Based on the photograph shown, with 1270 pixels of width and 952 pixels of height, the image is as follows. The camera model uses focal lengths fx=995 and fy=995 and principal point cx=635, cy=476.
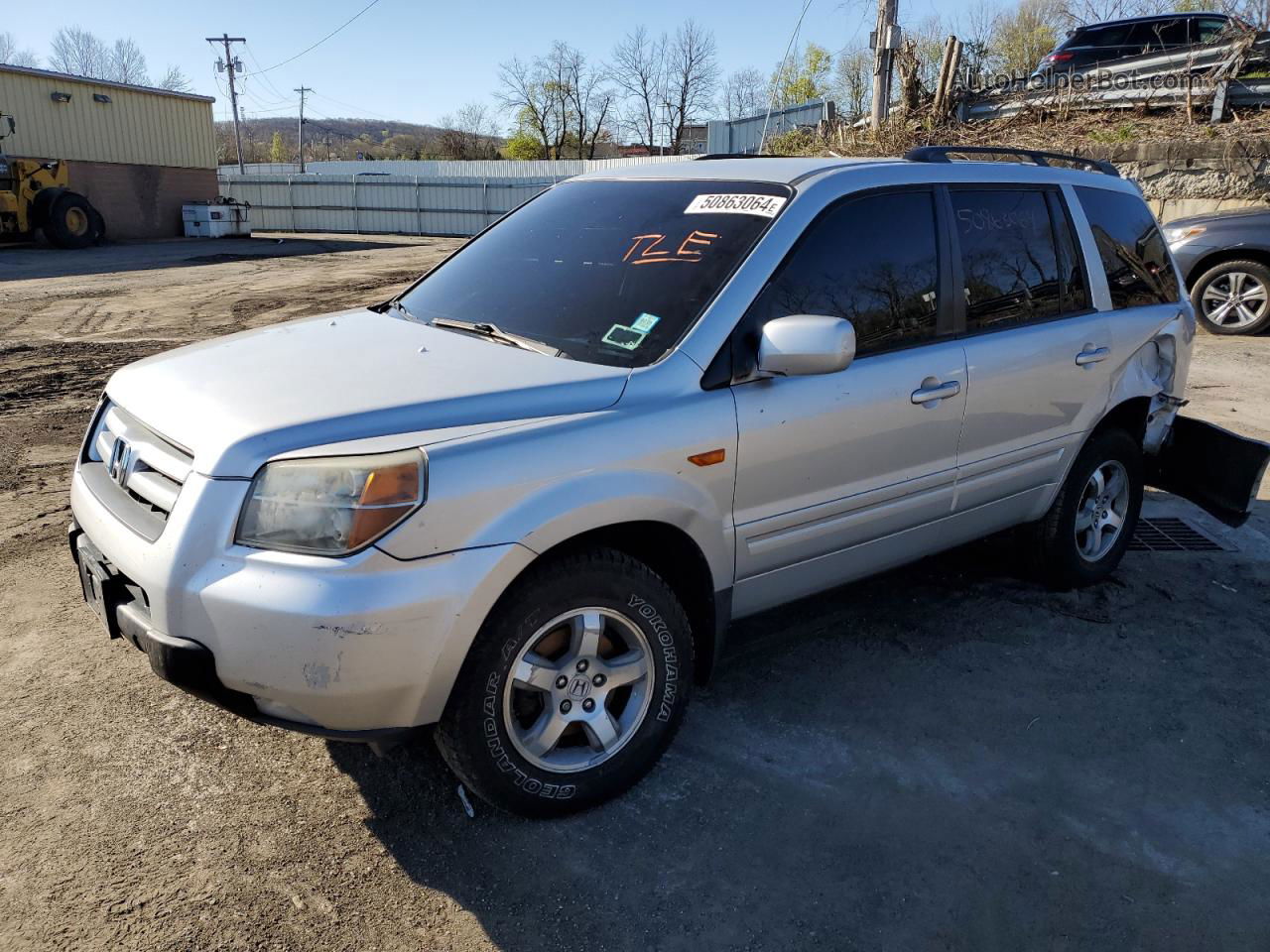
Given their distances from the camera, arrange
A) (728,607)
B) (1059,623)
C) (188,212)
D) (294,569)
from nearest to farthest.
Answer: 1. (294,569)
2. (728,607)
3. (1059,623)
4. (188,212)

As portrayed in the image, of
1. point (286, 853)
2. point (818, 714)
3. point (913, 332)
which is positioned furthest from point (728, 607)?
point (286, 853)

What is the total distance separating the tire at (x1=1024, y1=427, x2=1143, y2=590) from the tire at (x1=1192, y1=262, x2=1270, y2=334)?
24.6 feet

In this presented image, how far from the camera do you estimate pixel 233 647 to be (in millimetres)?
2361

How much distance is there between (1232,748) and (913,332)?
1.77 metres

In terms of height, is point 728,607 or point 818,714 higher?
point 728,607

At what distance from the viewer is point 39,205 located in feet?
80.5

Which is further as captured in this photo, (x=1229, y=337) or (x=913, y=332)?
(x=1229, y=337)

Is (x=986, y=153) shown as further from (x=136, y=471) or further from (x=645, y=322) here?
(x=136, y=471)

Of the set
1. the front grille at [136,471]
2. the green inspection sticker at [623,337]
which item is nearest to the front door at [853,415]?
the green inspection sticker at [623,337]

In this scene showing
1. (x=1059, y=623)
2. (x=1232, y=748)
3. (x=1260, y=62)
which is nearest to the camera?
(x=1232, y=748)

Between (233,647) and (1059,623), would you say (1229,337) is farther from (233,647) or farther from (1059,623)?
(233,647)

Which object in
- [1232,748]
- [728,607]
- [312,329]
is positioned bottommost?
[1232,748]

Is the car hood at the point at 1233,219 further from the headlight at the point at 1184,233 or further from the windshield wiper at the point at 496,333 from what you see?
the windshield wiper at the point at 496,333

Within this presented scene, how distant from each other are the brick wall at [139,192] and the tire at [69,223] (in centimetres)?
474
